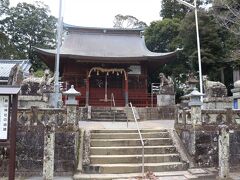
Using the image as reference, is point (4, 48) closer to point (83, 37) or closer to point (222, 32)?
point (83, 37)

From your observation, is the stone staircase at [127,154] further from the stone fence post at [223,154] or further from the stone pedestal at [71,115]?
the stone fence post at [223,154]

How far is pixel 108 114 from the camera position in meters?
19.7

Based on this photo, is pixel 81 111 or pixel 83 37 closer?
pixel 81 111

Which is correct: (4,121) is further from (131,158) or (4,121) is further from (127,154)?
(127,154)

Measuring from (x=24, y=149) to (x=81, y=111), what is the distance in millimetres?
9405

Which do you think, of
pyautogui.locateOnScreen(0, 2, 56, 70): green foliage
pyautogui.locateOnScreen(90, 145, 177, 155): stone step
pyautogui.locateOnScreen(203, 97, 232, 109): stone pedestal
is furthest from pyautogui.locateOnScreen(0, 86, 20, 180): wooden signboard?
pyautogui.locateOnScreen(0, 2, 56, 70): green foliage

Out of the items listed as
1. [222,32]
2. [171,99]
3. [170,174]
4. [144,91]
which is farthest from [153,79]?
[170,174]

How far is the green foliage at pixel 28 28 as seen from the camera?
Result: 170 ft

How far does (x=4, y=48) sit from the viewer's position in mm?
40500

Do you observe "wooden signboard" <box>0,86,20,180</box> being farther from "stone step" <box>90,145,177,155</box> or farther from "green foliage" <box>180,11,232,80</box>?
"green foliage" <box>180,11,232,80</box>

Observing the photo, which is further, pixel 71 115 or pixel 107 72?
pixel 107 72

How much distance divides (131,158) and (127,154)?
1.19 ft

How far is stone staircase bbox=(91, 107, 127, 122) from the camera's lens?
747 inches

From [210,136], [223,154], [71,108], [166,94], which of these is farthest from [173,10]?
[223,154]
